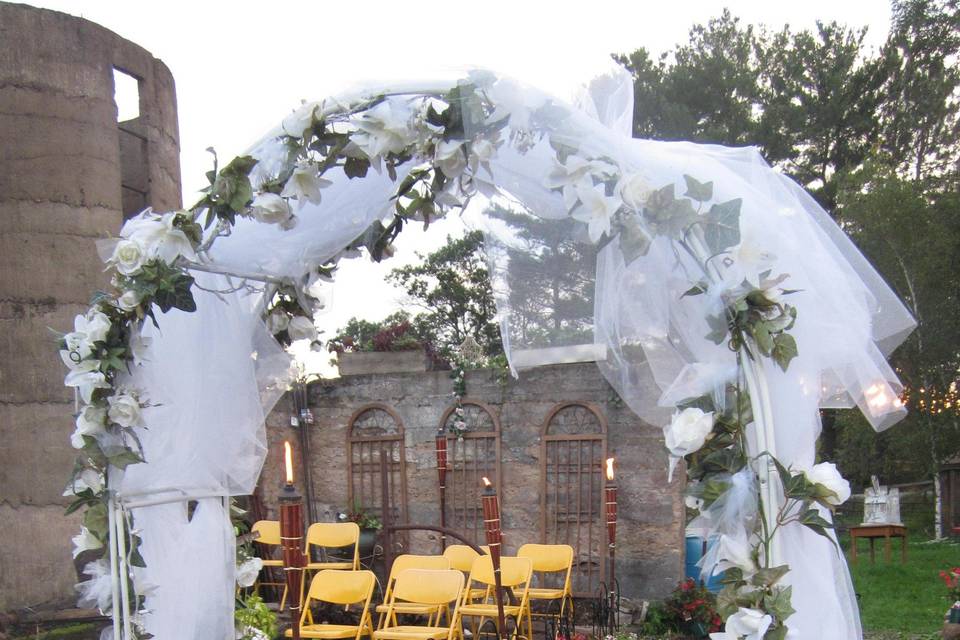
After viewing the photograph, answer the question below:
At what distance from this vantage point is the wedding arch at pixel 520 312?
2.39 m

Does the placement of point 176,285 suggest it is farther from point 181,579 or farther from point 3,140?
point 3,140

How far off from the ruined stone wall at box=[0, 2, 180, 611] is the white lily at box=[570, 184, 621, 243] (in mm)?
4840

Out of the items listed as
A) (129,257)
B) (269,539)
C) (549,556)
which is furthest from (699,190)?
(269,539)

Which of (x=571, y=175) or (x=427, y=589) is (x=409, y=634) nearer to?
(x=427, y=589)

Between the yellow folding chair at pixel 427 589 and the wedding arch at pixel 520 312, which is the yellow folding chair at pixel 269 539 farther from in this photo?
the wedding arch at pixel 520 312

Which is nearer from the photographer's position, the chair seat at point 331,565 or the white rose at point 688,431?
the white rose at point 688,431

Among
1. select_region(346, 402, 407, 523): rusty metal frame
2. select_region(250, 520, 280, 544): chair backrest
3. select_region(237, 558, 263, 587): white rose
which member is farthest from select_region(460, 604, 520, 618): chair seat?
select_region(237, 558, 263, 587): white rose

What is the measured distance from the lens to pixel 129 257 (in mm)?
2922

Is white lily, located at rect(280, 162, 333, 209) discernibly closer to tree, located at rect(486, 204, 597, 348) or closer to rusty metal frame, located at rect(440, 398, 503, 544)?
tree, located at rect(486, 204, 597, 348)

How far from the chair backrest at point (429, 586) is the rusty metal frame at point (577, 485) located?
2.19 metres

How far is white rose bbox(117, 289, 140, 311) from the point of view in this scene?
2.94 m

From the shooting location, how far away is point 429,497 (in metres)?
7.95

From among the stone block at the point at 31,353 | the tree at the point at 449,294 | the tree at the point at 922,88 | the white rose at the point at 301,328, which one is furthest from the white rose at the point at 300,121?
the tree at the point at 922,88

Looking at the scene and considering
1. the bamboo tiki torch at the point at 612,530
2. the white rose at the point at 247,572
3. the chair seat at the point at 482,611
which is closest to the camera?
the white rose at the point at 247,572
